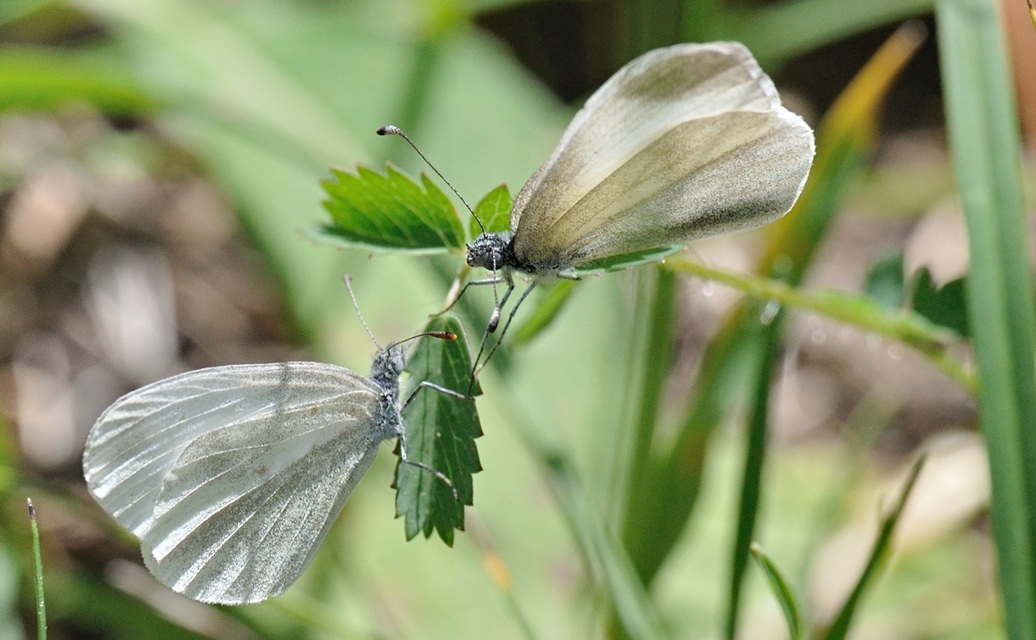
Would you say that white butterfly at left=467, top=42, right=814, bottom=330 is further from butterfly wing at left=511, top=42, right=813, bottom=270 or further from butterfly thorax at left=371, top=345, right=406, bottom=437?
butterfly thorax at left=371, top=345, right=406, bottom=437

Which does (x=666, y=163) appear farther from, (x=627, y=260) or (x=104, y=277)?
(x=104, y=277)

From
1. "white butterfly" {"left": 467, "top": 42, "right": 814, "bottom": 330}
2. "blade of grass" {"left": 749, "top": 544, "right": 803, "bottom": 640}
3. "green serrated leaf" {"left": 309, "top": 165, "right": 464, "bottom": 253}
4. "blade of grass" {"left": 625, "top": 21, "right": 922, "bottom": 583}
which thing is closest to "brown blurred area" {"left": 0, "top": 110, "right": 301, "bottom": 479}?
"blade of grass" {"left": 625, "top": 21, "right": 922, "bottom": 583}

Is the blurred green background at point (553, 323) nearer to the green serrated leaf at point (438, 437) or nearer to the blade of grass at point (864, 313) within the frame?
the blade of grass at point (864, 313)

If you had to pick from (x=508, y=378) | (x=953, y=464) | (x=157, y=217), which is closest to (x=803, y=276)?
(x=508, y=378)

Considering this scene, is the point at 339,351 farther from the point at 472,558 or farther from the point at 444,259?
the point at 444,259

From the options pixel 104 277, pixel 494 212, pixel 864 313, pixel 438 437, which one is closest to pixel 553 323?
pixel 494 212
